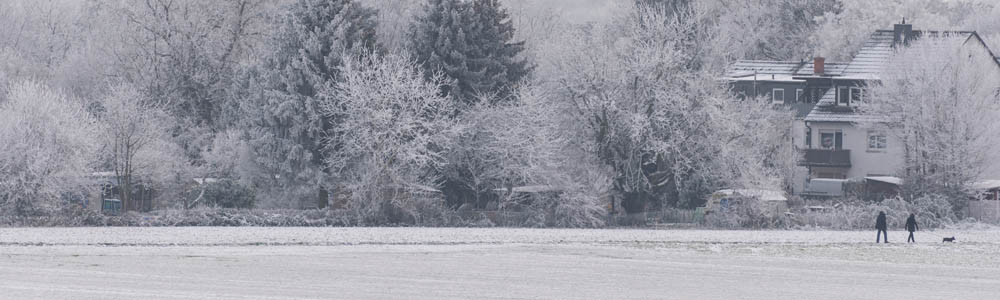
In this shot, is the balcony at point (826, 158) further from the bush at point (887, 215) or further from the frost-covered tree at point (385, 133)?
the frost-covered tree at point (385, 133)

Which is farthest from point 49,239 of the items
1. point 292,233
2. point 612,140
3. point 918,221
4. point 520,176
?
point 918,221

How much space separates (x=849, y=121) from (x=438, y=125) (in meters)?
24.3

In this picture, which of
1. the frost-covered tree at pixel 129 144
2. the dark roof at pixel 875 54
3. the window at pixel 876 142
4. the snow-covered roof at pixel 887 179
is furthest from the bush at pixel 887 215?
the frost-covered tree at pixel 129 144

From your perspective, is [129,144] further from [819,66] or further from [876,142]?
[819,66]

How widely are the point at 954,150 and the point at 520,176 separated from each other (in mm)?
19366

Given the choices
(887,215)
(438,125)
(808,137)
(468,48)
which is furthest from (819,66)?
(438,125)

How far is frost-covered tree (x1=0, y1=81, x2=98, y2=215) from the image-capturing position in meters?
48.9

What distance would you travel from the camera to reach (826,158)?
68.0m

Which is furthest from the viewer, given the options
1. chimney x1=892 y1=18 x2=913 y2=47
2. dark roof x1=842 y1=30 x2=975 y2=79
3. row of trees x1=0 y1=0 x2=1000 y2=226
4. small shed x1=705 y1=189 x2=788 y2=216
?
chimney x1=892 y1=18 x2=913 y2=47

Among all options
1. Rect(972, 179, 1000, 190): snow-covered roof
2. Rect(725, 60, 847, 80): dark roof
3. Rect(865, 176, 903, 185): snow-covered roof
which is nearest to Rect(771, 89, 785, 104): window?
Rect(725, 60, 847, 80): dark roof

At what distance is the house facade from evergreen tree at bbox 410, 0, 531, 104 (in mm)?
12594

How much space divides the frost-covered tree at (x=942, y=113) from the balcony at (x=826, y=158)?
5.33 metres

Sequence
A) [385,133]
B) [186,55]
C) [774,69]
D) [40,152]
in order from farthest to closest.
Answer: [774,69] → [186,55] → [385,133] → [40,152]

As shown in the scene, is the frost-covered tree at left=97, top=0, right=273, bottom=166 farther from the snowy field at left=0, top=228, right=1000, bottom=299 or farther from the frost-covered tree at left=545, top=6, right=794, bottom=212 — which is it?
the snowy field at left=0, top=228, right=1000, bottom=299
